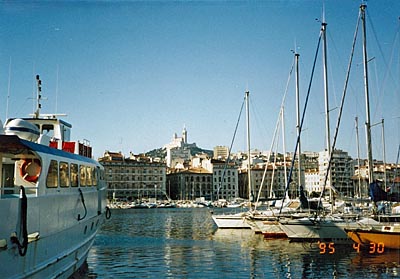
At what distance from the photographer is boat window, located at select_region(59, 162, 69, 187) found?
12.6 meters

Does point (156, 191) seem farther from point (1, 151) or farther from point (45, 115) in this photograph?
point (1, 151)

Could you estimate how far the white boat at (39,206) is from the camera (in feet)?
29.9

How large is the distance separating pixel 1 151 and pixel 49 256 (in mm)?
2923

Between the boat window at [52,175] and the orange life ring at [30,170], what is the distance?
0.30 metres

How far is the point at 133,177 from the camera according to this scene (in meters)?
121

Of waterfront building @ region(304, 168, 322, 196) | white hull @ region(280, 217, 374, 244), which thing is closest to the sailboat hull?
white hull @ region(280, 217, 374, 244)

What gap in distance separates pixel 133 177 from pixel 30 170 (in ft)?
362

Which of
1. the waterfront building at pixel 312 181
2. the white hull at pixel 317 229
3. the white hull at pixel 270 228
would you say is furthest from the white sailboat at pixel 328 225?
the waterfront building at pixel 312 181

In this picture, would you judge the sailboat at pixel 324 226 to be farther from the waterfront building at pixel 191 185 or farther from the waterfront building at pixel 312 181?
the waterfront building at pixel 312 181

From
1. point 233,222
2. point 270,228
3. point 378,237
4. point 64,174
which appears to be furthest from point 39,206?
point 233,222

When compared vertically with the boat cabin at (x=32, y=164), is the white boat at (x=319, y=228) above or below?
below

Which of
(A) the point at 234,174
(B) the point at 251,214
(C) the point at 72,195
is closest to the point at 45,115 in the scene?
(C) the point at 72,195

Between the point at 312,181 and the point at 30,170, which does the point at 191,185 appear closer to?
the point at 312,181

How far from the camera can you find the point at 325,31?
30.9m
